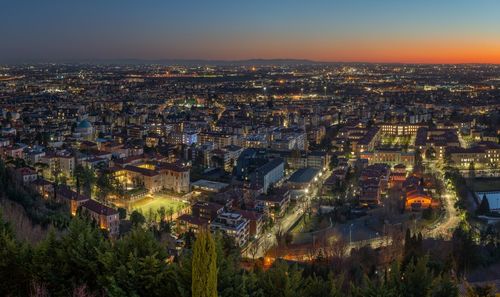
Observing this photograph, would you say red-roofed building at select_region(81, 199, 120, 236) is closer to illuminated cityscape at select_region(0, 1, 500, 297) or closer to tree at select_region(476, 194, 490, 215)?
illuminated cityscape at select_region(0, 1, 500, 297)

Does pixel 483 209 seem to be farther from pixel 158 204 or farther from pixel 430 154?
pixel 158 204

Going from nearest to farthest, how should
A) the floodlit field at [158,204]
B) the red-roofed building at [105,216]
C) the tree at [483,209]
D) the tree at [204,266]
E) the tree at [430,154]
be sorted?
the tree at [204,266] → the red-roofed building at [105,216] → the tree at [483,209] → the floodlit field at [158,204] → the tree at [430,154]

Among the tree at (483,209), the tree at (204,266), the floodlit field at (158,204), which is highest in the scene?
the tree at (204,266)

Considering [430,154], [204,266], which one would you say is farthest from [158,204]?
[204,266]

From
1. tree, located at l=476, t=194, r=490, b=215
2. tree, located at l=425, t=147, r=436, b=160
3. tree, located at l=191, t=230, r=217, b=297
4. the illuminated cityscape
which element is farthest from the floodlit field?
tree, located at l=425, t=147, r=436, b=160

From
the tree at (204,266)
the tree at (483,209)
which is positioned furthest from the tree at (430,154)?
the tree at (204,266)

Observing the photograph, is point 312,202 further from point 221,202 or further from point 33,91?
point 33,91

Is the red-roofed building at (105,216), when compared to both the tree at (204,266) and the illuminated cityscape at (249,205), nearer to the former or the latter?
the illuminated cityscape at (249,205)
